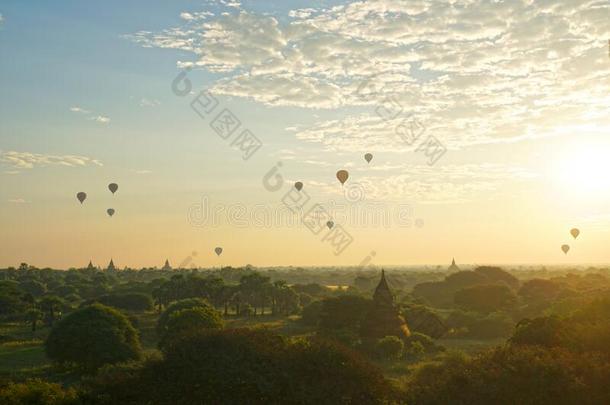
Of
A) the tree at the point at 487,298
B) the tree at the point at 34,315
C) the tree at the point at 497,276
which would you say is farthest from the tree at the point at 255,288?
the tree at the point at 497,276

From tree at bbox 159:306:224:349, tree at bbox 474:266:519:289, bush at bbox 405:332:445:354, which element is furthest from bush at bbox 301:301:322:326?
tree at bbox 474:266:519:289

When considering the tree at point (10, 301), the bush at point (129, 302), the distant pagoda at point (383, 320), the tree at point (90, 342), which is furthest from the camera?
the bush at point (129, 302)

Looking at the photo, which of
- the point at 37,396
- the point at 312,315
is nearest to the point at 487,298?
the point at 312,315

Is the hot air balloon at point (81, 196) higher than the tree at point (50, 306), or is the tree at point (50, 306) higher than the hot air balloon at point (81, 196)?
the hot air balloon at point (81, 196)

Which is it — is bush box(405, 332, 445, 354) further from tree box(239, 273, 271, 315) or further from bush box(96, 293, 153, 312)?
bush box(96, 293, 153, 312)

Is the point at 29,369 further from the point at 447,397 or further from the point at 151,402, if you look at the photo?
the point at 447,397

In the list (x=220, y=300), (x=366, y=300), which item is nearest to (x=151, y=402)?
(x=366, y=300)

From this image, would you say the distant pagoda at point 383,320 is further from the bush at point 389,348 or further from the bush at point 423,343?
the bush at point 389,348
